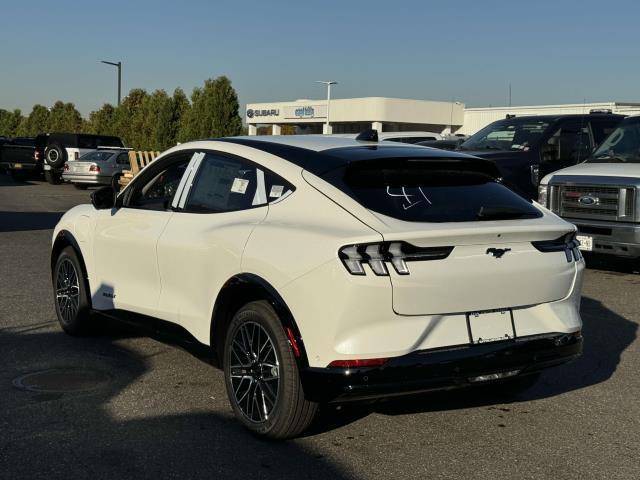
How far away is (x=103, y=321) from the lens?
6.76 meters

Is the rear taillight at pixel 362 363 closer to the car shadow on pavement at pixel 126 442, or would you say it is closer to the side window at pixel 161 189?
the car shadow on pavement at pixel 126 442

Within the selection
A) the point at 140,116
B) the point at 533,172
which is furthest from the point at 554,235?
the point at 140,116

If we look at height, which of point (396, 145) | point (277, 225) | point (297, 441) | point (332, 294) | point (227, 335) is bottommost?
point (297, 441)

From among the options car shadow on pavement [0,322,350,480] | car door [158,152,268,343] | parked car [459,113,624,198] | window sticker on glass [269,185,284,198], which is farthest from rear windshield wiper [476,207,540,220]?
parked car [459,113,624,198]

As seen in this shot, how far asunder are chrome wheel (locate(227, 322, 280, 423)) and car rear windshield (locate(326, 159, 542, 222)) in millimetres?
934

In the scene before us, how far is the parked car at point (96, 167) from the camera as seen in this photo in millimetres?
26539

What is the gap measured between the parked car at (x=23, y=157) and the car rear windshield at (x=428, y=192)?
94.4ft

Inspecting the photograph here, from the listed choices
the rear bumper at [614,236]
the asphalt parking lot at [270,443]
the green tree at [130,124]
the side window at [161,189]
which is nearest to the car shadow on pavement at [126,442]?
the asphalt parking lot at [270,443]

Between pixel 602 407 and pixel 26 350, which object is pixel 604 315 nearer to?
pixel 602 407

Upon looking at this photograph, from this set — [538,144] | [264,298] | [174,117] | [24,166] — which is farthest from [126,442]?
[174,117]

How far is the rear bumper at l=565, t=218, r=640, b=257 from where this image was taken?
9742mm

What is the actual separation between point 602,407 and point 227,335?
2.39 meters

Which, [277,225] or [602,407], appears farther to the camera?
[602,407]

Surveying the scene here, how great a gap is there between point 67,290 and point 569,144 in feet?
28.9
